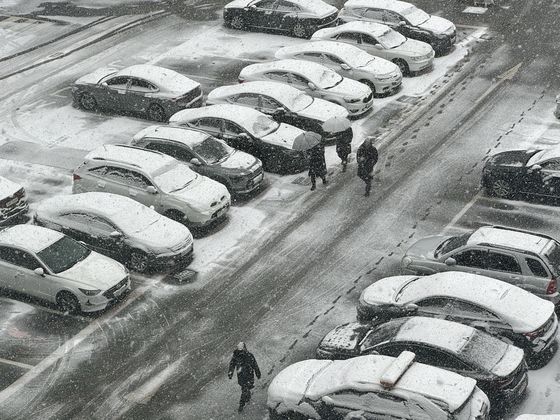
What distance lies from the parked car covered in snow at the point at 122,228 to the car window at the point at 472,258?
246 inches

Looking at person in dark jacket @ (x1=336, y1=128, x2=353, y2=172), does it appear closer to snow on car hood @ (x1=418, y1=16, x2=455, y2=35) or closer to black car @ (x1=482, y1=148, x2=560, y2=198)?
black car @ (x1=482, y1=148, x2=560, y2=198)

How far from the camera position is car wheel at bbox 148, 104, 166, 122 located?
28.3 meters

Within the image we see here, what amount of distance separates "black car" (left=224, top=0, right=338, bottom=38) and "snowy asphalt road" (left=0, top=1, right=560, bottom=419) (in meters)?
3.60

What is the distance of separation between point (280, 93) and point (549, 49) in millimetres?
11718

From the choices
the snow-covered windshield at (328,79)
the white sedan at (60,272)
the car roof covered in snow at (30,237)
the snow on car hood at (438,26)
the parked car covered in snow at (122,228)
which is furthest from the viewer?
the snow on car hood at (438,26)

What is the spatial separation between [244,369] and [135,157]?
8953 mm

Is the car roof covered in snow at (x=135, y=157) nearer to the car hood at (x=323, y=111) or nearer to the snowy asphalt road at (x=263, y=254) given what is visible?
the snowy asphalt road at (x=263, y=254)

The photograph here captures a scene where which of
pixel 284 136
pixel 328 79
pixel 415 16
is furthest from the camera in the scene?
pixel 415 16

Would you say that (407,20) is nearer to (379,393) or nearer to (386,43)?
(386,43)

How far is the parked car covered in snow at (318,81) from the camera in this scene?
28.0 metres

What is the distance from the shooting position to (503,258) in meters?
18.5

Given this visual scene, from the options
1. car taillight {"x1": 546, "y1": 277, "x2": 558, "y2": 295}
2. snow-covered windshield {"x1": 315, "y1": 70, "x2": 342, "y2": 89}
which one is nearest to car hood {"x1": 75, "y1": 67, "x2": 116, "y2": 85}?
snow-covered windshield {"x1": 315, "y1": 70, "x2": 342, "y2": 89}

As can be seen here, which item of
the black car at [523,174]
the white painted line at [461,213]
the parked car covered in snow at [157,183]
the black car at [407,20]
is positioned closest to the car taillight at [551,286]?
the white painted line at [461,213]

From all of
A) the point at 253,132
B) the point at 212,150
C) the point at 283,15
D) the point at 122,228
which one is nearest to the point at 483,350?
the point at 122,228
